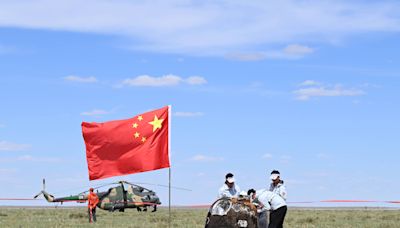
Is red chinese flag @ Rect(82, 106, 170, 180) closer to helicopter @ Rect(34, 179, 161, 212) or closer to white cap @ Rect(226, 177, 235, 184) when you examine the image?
white cap @ Rect(226, 177, 235, 184)

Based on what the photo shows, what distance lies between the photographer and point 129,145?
69.4ft

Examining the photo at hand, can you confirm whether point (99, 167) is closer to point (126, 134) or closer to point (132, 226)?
point (126, 134)

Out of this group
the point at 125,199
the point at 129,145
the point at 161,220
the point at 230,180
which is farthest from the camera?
the point at 125,199

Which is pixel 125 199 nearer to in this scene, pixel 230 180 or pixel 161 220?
pixel 161 220

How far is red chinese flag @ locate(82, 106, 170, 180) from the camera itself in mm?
20906

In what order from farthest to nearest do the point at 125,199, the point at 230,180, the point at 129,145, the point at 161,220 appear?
the point at 125,199 < the point at 161,220 < the point at 129,145 < the point at 230,180

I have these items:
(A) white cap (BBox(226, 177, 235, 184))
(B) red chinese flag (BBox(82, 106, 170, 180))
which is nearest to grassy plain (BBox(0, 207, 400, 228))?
(B) red chinese flag (BBox(82, 106, 170, 180))

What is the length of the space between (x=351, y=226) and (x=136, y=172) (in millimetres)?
12474

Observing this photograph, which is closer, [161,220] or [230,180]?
[230,180]

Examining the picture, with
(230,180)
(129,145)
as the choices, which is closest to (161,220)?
(129,145)

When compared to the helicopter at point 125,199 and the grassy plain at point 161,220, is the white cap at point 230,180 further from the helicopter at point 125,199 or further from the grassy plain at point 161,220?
the helicopter at point 125,199

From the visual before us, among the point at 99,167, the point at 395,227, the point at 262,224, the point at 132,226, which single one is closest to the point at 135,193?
the point at 132,226

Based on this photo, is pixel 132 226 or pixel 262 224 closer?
pixel 262 224

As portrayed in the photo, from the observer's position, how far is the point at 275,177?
664 inches
